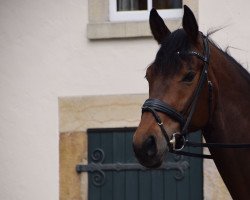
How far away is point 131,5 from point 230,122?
3.55 m

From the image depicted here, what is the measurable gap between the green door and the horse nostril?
331 cm

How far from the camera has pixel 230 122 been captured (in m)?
4.30

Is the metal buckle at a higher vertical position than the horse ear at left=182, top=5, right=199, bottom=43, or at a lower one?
lower

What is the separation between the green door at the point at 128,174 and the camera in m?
7.34

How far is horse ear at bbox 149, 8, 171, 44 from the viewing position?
447cm

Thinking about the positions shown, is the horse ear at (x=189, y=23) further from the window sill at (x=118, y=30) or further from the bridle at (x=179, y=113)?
the window sill at (x=118, y=30)

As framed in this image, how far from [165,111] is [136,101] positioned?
3190 millimetres

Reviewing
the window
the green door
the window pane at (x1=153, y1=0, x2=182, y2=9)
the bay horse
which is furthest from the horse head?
the window pane at (x1=153, y1=0, x2=182, y2=9)

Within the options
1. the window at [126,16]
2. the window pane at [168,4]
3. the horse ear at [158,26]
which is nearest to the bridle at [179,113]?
the horse ear at [158,26]

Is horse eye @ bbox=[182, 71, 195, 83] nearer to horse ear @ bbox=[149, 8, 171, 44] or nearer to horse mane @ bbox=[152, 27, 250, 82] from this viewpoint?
horse mane @ bbox=[152, 27, 250, 82]

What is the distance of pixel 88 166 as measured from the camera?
24.3ft

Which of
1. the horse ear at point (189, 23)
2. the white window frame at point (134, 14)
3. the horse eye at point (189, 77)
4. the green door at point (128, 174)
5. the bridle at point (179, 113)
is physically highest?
the white window frame at point (134, 14)

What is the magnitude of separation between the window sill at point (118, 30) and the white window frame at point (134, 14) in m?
0.18

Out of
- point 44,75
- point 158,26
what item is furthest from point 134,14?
point 158,26
